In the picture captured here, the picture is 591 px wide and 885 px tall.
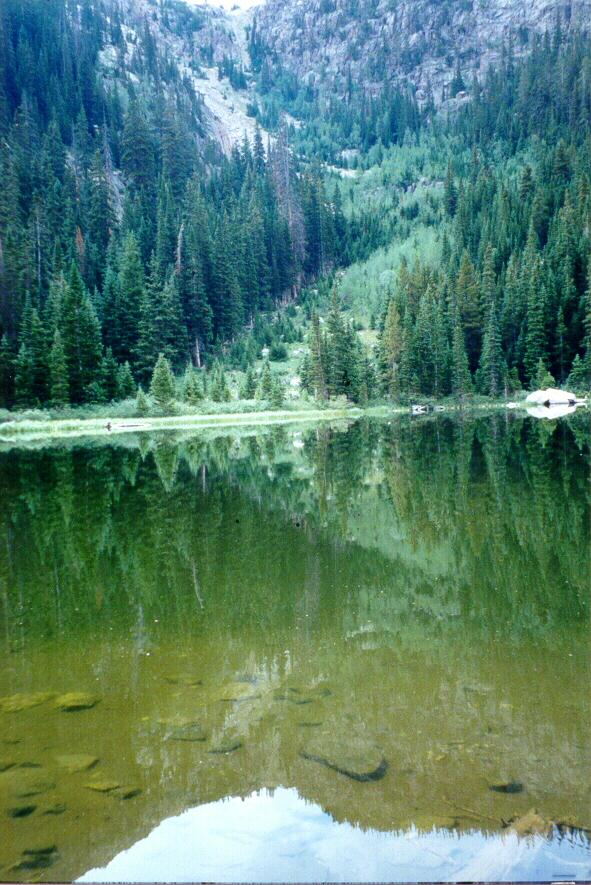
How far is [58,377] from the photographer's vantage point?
A: 164 ft

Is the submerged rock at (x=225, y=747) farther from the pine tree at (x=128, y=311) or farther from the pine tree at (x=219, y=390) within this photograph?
the pine tree at (x=128, y=311)

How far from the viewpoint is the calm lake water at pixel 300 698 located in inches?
151

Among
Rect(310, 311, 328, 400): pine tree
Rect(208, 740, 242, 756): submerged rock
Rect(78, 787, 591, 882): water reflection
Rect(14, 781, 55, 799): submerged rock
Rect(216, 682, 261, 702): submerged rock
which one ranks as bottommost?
Rect(78, 787, 591, 882): water reflection

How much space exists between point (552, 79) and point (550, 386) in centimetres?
10966

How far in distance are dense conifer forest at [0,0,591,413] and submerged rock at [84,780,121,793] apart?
49.0m

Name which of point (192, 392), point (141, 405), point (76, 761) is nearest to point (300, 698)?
point (76, 761)

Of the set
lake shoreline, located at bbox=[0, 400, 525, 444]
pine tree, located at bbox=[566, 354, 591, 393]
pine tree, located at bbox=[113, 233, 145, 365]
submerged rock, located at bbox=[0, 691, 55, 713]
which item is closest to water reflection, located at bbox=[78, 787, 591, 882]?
submerged rock, located at bbox=[0, 691, 55, 713]

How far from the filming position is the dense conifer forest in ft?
212

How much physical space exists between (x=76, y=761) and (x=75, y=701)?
1015mm

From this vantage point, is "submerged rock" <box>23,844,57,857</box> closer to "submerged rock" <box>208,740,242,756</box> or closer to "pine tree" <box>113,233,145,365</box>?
"submerged rock" <box>208,740,242,756</box>

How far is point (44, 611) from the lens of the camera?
8164mm

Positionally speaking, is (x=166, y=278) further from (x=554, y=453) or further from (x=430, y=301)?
(x=554, y=453)

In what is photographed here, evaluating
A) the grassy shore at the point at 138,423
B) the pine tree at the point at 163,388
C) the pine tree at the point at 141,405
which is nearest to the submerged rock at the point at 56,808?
the grassy shore at the point at 138,423

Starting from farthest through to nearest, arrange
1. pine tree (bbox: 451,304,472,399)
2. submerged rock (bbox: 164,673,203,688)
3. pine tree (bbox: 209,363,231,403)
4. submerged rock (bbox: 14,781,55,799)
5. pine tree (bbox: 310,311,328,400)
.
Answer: pine tree (bbox: 451,304,472,399), pine tree (bbox: 310,311,328,400), pine tree (bbox: 209,363,231,403), submerged rock (bbox: 164,673,203,688), submerged rock (bbox: 14,781,55,799)
